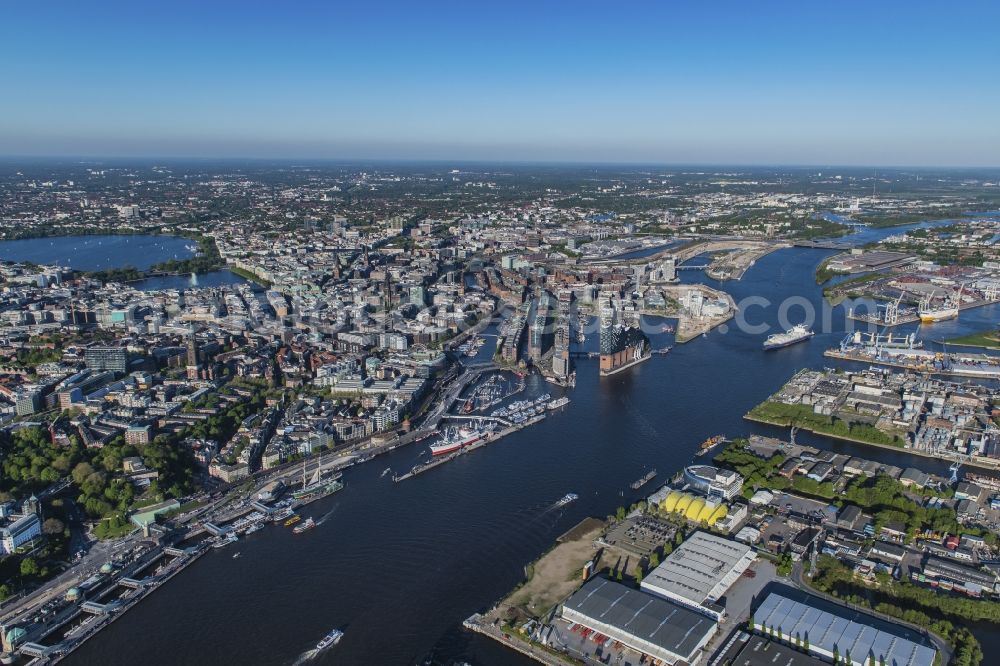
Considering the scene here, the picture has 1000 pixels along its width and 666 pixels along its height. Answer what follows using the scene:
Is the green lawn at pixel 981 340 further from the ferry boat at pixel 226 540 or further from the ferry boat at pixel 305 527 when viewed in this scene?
the ferry boat at pixel 226 540

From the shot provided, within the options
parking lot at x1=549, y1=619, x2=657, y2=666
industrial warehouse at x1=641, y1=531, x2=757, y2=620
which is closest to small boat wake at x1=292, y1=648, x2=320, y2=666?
parking lot at x1=549, y1=619, x2=657, y2=666

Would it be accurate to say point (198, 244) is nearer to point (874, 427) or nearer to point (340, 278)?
point (340, 278)

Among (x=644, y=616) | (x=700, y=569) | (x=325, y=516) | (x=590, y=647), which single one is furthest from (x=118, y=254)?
(x=644, y=616)

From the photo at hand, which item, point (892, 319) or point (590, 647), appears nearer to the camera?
point (590, 647)

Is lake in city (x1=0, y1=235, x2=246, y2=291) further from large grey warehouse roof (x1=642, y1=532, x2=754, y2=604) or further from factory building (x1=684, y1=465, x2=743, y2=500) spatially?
large grey warehouse roof (x1=642, y1=532, x2=754, y2=604)

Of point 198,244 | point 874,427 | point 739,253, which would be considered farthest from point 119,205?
point 874,427

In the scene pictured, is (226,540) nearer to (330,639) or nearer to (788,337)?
(330,639)

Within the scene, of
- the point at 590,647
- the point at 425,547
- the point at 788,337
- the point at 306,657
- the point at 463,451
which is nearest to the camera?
the point at 306,657
